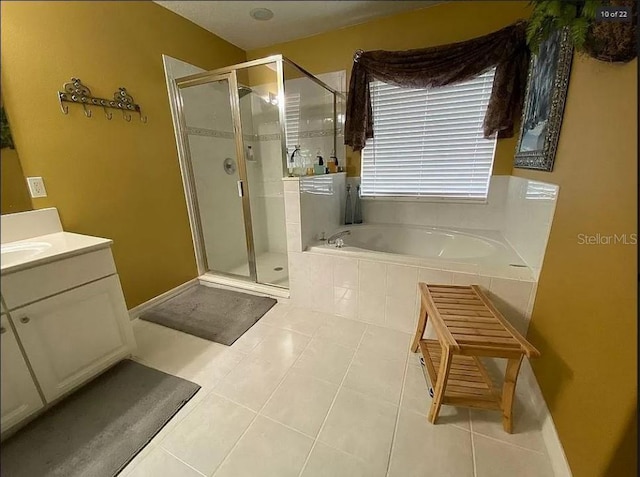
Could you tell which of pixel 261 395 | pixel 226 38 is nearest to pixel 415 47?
pixel 226 38

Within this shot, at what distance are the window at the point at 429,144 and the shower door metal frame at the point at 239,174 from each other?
1130 millimetres

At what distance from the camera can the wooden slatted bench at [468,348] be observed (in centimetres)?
98

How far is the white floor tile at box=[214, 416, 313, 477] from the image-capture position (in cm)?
93

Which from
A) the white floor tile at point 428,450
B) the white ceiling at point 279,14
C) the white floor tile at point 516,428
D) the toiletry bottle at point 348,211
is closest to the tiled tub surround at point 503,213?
the toiletry bottle at point 348,211

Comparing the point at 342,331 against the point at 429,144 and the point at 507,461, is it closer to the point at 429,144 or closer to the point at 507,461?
the point at 507,461

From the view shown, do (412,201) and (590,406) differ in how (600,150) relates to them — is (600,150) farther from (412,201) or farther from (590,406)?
(412,201)

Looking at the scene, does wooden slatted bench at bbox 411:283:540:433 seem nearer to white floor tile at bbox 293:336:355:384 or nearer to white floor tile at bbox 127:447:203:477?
white floor tile at bbox 293:336:355:384

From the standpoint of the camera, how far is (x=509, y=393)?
103 cm

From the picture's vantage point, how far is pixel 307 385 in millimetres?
1280

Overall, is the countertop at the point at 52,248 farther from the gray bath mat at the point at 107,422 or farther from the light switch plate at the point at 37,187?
the gray bath mat at the point at 107,422

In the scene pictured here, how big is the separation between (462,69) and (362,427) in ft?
6.34

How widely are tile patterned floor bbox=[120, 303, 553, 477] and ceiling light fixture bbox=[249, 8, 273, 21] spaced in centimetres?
138

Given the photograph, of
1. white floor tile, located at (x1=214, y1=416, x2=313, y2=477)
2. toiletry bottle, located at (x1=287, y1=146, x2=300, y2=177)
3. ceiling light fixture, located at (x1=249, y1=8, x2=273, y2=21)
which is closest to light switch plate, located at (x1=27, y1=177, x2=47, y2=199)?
ceiling light fixture, located at (x1=249, y1=8, x2=273, y2=21)

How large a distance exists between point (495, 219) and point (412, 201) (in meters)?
0.68
